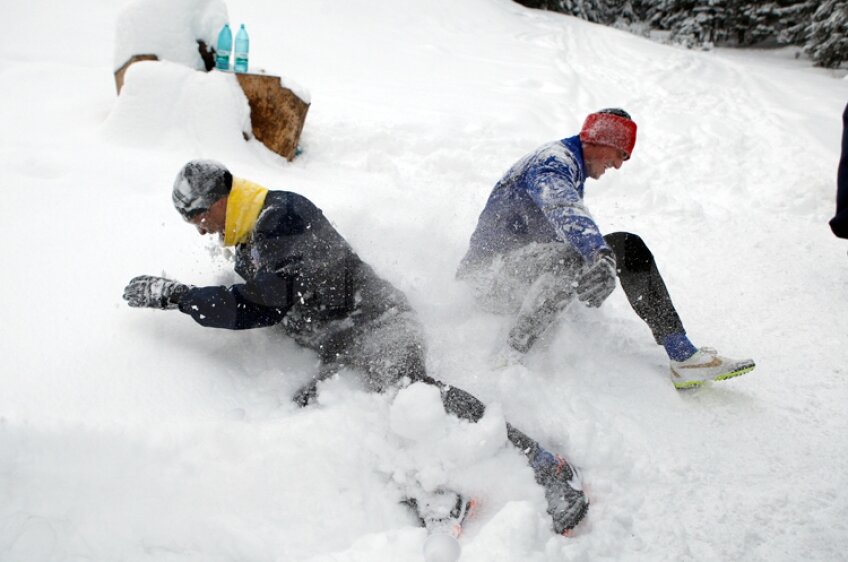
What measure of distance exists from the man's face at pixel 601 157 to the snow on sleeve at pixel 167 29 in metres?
4.08

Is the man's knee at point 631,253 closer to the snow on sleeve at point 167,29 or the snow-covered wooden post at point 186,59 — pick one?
the snow-covered wooden post at point 186,59

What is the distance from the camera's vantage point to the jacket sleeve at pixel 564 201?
84.6 inches

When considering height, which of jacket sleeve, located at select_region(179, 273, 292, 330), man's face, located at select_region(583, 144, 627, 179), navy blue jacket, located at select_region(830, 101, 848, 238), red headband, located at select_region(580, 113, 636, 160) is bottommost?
jacket sleeve, located at select_region(179, 273, 292, 330)

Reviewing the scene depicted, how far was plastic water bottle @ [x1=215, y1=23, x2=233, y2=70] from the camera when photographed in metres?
4.89

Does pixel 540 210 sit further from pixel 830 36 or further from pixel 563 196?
pixel 830 36

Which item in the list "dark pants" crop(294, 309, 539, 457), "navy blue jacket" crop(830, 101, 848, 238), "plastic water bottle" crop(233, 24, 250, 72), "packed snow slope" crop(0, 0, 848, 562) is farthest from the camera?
"plastic water bottle" crop(233, 24, 250, 72)

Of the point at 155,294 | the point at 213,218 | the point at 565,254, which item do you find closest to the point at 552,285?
the point at 565,254

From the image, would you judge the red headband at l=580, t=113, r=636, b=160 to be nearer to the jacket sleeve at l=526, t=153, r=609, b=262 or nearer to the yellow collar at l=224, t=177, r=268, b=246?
the jacket sleeve at l=526, t=153, r=609, b=262

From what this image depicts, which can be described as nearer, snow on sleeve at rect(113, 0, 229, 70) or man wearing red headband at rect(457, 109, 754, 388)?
man wearing red headband at rect(457, 109, 754, 388)

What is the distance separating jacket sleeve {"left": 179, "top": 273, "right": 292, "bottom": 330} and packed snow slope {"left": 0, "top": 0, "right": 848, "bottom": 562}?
9.2 inches

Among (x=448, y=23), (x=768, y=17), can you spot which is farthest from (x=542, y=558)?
(x=768, y=17)

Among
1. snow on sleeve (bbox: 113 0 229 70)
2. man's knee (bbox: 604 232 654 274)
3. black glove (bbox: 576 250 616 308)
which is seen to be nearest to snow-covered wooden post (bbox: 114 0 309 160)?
snow on sleeve (bbox: 113 0 229 70)

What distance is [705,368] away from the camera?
2.43 meters

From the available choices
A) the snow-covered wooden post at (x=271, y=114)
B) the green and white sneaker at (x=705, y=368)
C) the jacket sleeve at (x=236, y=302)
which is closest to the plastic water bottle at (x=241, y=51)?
the snow-covered wooden post at (x=271, y=114)
